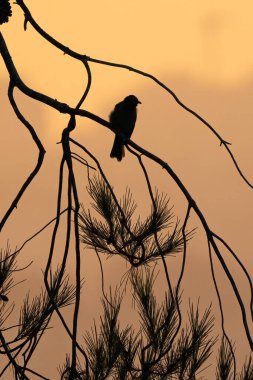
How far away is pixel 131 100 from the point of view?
461 cm

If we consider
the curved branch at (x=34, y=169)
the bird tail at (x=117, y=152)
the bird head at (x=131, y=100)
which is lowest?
the curved branch at (x=34, y=169)

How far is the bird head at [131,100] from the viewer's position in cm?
454

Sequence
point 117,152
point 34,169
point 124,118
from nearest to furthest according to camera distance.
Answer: point 34,169 → point 124,118 → point 117,152

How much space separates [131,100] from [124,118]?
1.06 ft

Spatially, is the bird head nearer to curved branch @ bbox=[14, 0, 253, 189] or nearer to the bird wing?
the bird wing

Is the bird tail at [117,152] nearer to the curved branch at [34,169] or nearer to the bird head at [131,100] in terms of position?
the bird head at [131,100]

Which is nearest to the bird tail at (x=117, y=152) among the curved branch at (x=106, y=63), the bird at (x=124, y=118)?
the bird at (x=124, y=118)

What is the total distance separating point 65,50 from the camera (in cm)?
128

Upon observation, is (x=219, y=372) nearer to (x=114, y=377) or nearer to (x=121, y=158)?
(x=114, y=377)

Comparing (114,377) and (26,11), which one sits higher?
(26,11)

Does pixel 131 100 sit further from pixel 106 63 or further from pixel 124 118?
pixel 106 63

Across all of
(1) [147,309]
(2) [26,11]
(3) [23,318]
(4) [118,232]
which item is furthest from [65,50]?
(1) [147,309]

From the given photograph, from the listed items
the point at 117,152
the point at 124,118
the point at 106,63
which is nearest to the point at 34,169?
the point at 106,63

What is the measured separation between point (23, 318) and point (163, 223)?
0.45 m
